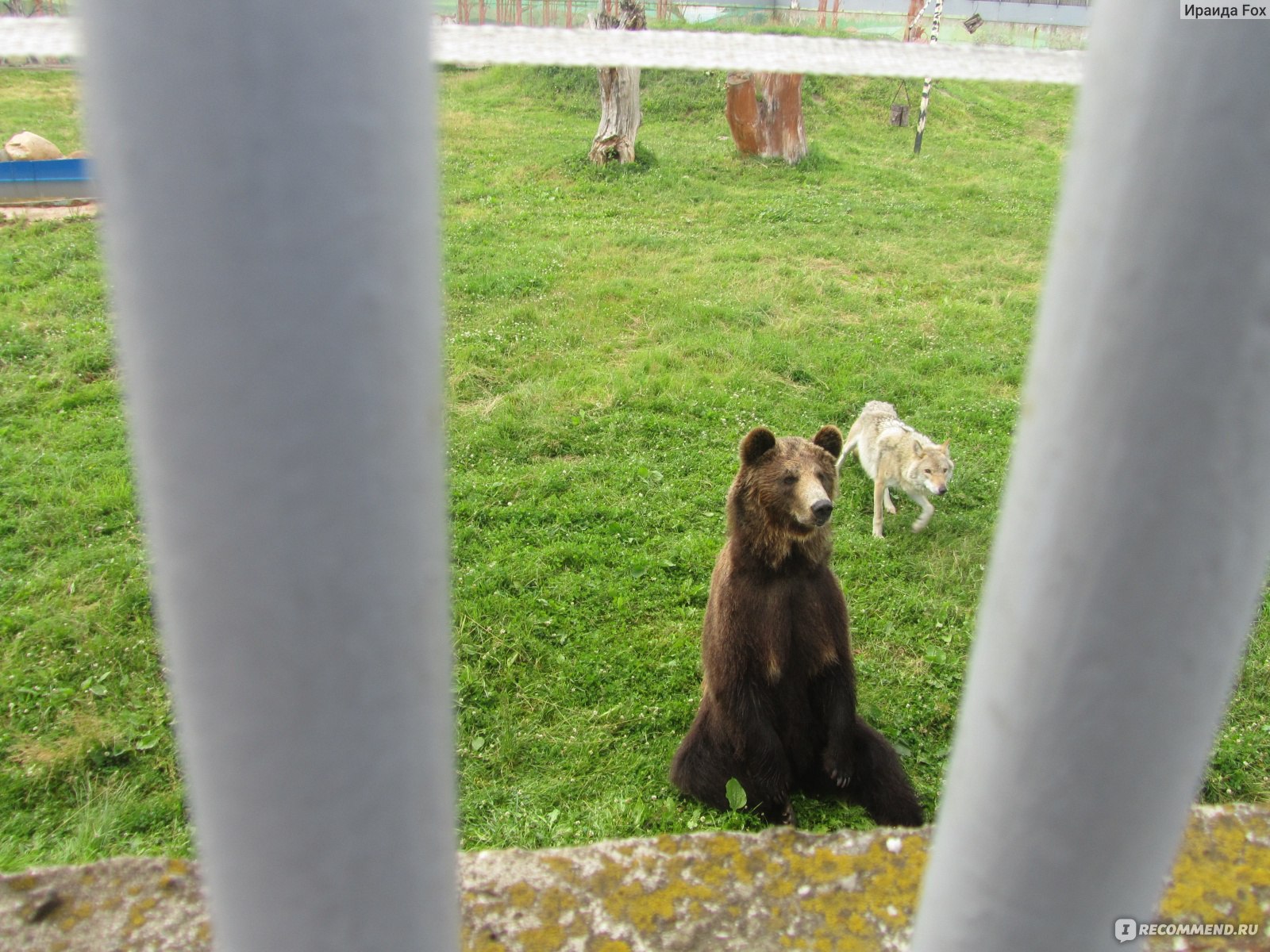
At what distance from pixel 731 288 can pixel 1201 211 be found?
337 inches

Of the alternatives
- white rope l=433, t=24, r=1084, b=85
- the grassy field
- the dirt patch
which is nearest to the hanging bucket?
the grassy field

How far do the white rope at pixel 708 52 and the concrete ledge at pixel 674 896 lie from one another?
4.90 feet

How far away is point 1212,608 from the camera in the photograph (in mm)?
781

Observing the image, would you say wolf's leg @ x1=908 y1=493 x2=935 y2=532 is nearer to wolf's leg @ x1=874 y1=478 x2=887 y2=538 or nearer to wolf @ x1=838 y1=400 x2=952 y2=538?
wolf @ x1=838 y1=400 x2=952 y2=538

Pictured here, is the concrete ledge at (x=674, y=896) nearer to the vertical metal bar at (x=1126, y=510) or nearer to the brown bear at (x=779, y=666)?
the vertical metal bar at (x=1126, y=510)

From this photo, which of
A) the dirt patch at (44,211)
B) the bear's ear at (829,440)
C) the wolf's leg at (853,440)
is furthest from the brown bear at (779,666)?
the dirt patch at (44,211)

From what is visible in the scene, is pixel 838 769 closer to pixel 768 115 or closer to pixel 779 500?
pixel 779 500

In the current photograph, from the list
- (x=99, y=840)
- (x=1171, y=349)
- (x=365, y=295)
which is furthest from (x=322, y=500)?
(x=99, y=840)

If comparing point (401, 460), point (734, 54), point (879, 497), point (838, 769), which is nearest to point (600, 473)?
point (879, 497)

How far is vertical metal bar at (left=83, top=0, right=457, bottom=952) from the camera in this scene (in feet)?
2.05

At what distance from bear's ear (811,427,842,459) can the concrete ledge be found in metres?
2.38

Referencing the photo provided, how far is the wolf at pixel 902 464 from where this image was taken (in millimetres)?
5727

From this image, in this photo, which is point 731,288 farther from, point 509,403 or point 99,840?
point 99,840

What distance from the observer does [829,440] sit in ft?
14.0
